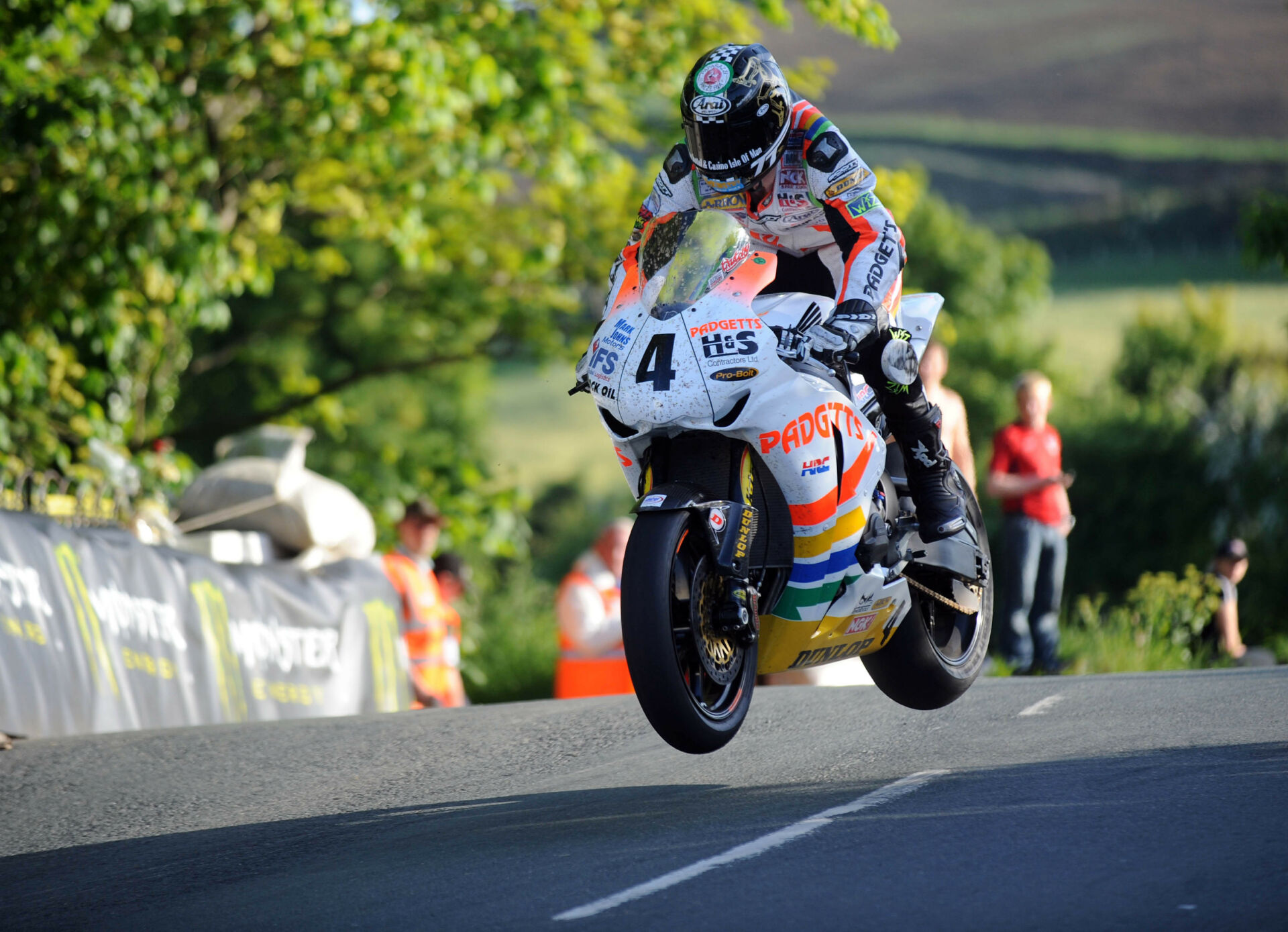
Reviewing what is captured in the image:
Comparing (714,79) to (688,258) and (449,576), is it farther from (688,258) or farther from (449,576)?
(449,576)

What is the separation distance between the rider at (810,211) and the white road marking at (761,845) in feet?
3.60

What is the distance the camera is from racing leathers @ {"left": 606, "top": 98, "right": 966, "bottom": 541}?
16.2 feet

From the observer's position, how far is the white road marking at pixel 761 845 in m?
3.60

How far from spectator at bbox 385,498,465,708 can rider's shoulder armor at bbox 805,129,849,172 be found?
5.38 m

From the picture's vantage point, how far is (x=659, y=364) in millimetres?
4672

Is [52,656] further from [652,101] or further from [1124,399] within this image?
[1124,399]

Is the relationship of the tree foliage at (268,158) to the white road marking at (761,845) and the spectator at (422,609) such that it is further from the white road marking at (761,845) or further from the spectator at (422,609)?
the white road marking at (761,845)

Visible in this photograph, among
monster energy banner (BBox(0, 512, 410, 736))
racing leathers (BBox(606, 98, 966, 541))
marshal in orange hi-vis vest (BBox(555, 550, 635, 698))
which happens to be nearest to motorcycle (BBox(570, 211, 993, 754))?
racing leathers (BBox(606, 98, 966, 541))

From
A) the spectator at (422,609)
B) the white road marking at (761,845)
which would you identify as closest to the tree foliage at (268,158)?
the spectator at (422,609)

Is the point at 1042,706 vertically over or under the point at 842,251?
under

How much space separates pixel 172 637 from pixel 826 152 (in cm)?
526

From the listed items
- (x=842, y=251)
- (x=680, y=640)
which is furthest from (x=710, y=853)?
(x=842, y=251)

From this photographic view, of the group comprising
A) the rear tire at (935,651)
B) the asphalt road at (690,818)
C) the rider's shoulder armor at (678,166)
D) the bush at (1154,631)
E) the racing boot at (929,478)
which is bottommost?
the bush at (1154,631)

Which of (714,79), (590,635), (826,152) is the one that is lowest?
(590,635)
